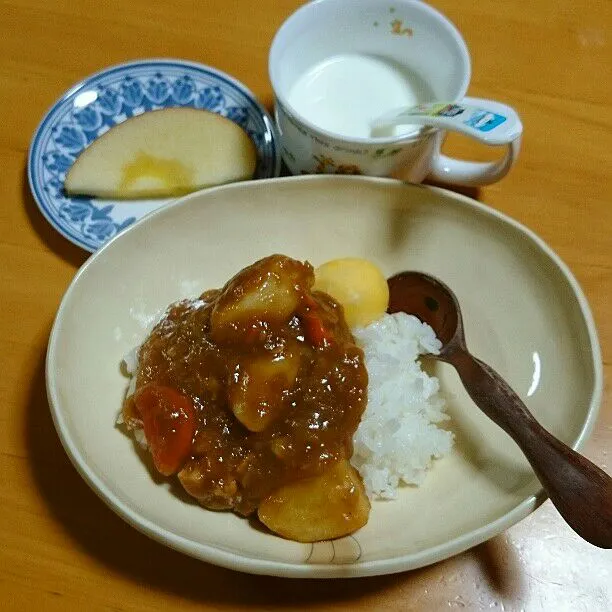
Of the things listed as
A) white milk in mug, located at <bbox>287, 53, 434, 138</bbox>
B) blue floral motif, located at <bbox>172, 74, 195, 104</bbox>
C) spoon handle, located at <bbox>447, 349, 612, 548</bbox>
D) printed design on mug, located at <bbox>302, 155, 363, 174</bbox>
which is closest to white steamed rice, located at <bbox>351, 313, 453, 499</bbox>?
spoon handle, located at <bbox>447, 349, 612, 548</bbox>

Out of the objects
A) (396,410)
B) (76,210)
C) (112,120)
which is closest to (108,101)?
(112,120)

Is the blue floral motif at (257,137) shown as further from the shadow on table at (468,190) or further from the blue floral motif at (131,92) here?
the shadow on table at (468,190)

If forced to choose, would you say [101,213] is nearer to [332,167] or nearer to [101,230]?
[101,230]

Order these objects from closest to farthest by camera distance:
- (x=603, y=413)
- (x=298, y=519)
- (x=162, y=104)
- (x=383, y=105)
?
1. (x=298, y=519)
2. (x=603, y=413)
3. (x=383, y=105)
4. (x=162, y=104)

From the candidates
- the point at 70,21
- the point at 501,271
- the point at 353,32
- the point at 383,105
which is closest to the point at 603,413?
the point at 501,271

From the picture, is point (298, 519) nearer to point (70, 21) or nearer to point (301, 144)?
point (301, 144)

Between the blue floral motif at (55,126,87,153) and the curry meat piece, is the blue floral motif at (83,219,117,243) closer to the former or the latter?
the blue floral motif at (55,126,87,153)

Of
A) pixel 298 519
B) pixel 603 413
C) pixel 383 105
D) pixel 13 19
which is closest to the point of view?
pixel 298 519

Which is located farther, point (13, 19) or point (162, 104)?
point (13, 19)
